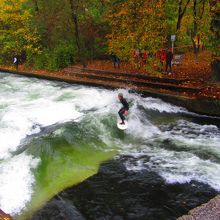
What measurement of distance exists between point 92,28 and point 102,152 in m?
17.3

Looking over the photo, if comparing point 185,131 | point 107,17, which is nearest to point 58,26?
point 107,17

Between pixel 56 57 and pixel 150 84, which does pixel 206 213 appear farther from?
pixel 56 57

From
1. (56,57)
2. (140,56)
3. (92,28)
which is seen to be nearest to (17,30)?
(56,57)

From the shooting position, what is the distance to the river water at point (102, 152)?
1116 centimetres

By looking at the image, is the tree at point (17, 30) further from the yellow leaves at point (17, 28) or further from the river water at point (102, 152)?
the river water at point (102, 152)

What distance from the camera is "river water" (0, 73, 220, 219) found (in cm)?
1116

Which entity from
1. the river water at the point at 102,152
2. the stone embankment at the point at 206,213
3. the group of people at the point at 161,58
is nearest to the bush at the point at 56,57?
the group of people at the point at 161,58

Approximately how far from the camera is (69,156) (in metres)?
13.6

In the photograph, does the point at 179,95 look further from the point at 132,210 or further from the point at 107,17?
the point at 107,17

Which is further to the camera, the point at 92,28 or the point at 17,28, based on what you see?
the point at 17,28

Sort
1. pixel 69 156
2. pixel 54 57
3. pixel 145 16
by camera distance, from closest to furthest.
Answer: pixel 69 156 < pixel 145 16 < pixel 54 57

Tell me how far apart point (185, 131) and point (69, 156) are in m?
5.36

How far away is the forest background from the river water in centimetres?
385

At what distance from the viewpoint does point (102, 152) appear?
14023 millimetres
